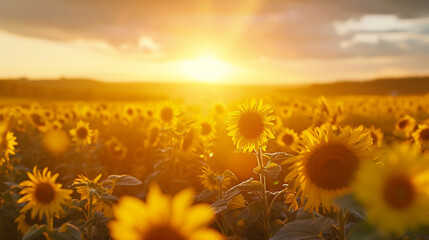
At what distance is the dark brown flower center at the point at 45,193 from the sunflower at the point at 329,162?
4.97 ft

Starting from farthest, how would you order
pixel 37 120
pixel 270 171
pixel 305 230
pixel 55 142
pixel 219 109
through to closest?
pixel 219 109
pixel 37 120
pixel 55 142
pixel 270 171
pixel 305 230

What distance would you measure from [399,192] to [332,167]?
84 centimetres

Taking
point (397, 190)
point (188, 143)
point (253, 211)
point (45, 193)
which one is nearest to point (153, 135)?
point (188, 143)

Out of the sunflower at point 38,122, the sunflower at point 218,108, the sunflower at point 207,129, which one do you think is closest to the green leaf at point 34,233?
the sunflower at point 207,129

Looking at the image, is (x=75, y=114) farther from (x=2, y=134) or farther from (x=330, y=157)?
(x=330, y=157)

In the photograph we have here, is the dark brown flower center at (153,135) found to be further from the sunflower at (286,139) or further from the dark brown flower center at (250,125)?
the dark brown flower center at (250,125)

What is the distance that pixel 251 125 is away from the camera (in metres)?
4.02

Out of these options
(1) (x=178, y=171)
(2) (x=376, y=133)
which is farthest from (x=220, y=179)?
(2) (x=376, y=133)

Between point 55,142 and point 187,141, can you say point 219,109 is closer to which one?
point 55,142

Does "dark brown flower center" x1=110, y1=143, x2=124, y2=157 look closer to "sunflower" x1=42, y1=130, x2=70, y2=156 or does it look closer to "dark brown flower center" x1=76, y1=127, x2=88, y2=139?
"dark brown flower center" x1=76, y1=127, x2=88, y2=139

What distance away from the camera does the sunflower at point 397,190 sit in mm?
1678

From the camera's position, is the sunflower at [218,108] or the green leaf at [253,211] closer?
the green leaf at [253,211]

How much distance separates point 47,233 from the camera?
2729mm

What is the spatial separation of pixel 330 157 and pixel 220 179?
1.77 meters
